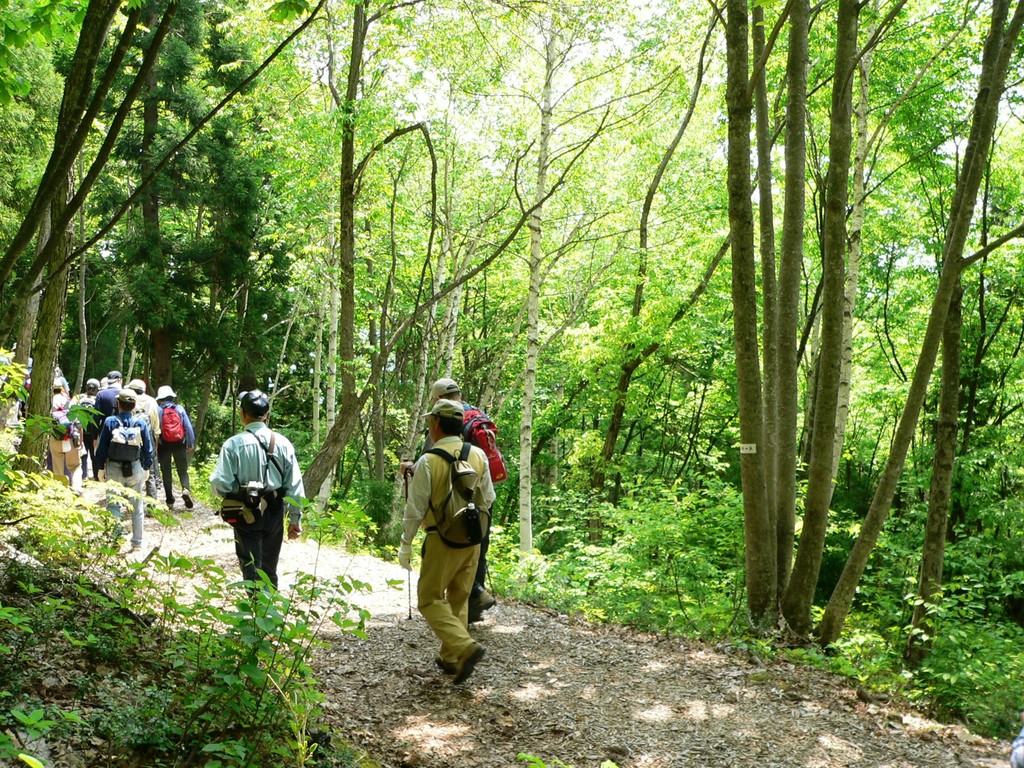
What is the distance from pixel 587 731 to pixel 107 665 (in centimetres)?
278

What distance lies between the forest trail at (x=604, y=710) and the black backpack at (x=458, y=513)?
0.45 meters

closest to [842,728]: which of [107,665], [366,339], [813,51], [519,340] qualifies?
[107,665]

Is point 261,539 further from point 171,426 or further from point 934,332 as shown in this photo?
point 171,426

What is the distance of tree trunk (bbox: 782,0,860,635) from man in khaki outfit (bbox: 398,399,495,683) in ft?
11.8

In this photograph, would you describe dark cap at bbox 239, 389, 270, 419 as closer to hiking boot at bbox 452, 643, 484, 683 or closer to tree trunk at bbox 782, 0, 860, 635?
hiking boot at bbox 452, 643, 484, 683

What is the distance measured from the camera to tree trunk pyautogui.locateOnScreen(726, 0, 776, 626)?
675cm

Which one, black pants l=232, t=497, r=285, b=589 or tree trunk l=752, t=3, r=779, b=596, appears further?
tree trunk l=752, t=3, r=779, b=596

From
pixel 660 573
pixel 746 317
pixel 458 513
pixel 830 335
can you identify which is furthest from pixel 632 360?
pixel 458 513

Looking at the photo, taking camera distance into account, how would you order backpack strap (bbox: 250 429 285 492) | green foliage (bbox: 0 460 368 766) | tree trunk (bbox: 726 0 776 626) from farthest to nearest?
tree trunk (bbox: 726 0 776 626) < backpack strap (bbox: 250 429 285 492) < green foliage (bbox: 0 460 368 766)

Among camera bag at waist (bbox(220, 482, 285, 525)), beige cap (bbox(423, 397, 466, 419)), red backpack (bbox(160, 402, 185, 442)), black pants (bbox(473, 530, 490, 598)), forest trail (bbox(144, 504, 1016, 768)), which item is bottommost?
forest trail (bbox(144, 504, 1016, 768))

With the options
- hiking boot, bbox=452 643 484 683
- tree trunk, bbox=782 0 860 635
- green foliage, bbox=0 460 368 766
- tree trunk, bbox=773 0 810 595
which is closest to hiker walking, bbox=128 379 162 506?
green foliage, bbox=0 460 368 766

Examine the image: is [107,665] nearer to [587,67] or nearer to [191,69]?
[587,67]

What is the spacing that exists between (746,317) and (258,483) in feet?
14.7

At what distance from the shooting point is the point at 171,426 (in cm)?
1106
